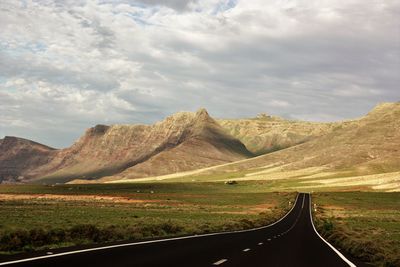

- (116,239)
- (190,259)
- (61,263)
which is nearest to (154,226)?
(116,239)

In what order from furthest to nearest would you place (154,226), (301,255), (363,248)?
1. (154,226)
2. (363,248)
3. (301,255)

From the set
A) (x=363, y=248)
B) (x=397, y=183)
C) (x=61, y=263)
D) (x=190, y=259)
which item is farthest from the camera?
(x=397, y=183)

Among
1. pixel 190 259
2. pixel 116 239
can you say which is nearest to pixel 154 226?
pixel 116 239

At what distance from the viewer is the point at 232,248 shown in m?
21.9

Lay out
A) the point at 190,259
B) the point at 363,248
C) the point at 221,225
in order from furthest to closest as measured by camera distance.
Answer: the point at 221,225, the point at 363,248, the point at 190,259

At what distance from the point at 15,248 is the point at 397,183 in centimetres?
17949

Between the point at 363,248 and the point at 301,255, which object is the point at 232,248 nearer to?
the point at 301,255

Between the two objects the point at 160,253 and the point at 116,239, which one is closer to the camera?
the point at 160,253

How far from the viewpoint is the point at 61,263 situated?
13.8m

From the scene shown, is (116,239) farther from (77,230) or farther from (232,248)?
(232,248)

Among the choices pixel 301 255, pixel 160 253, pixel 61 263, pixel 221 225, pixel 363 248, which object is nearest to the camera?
pixel 61 263

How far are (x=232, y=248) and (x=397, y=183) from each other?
173m

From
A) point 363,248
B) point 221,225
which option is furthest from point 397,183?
point 363,248

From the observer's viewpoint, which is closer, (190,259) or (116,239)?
(190,259)
